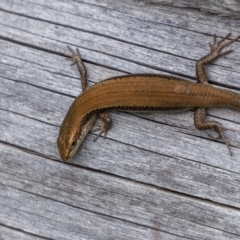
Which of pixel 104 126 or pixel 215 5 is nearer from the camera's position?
pixel 215 5

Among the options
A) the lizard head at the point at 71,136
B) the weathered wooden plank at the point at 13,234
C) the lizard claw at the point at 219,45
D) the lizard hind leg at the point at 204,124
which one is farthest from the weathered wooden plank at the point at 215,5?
the weathered wooden plank at the point at 13,234

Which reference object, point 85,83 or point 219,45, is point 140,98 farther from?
point 219,45

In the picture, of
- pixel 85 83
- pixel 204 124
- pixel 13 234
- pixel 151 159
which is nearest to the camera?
pixel 204 124

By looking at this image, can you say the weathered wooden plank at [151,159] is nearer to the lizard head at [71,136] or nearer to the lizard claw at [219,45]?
the lizard head at [71,136]

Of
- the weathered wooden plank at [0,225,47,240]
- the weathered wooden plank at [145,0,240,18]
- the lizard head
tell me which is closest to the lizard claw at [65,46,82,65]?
the lizard head

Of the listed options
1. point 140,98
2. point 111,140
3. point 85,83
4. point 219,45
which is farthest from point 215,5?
point 111,140

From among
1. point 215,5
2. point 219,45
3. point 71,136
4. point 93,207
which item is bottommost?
point 93,207

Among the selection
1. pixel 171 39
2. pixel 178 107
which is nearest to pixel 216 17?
pixel 171 39
